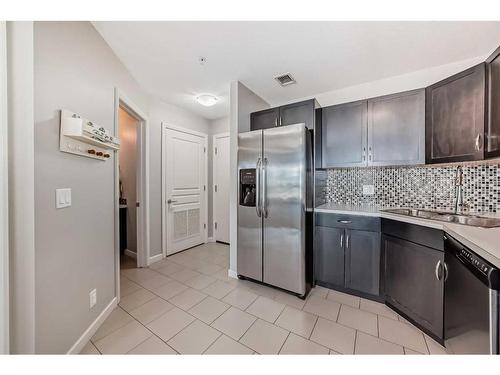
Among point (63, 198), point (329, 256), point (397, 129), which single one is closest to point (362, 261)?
point (329, 256)

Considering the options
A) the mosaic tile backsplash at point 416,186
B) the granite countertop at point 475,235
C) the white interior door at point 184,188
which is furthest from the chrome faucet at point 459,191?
the white interior door at point 184,188

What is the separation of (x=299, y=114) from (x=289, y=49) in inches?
28.9

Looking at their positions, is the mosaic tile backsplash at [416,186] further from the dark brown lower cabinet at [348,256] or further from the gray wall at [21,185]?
the gray wall at [21,185]

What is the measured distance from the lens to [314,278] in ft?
7.22

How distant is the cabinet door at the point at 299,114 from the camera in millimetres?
2297

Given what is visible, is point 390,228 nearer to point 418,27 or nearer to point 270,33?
point 418,27

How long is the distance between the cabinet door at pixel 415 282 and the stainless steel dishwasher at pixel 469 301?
0.24 feet

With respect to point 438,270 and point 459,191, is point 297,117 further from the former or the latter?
point 438,270

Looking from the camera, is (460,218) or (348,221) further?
(348,221)

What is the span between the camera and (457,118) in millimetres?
1636

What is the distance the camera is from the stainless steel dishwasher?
886 millimetres

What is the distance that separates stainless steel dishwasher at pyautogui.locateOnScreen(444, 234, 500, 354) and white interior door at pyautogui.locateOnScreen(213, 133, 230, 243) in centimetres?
304

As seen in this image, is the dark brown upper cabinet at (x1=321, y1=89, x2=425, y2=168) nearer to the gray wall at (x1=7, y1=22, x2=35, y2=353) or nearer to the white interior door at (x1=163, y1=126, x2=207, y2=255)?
the white interior door at (x1=163, y1=126, x2=207, y2=255)
